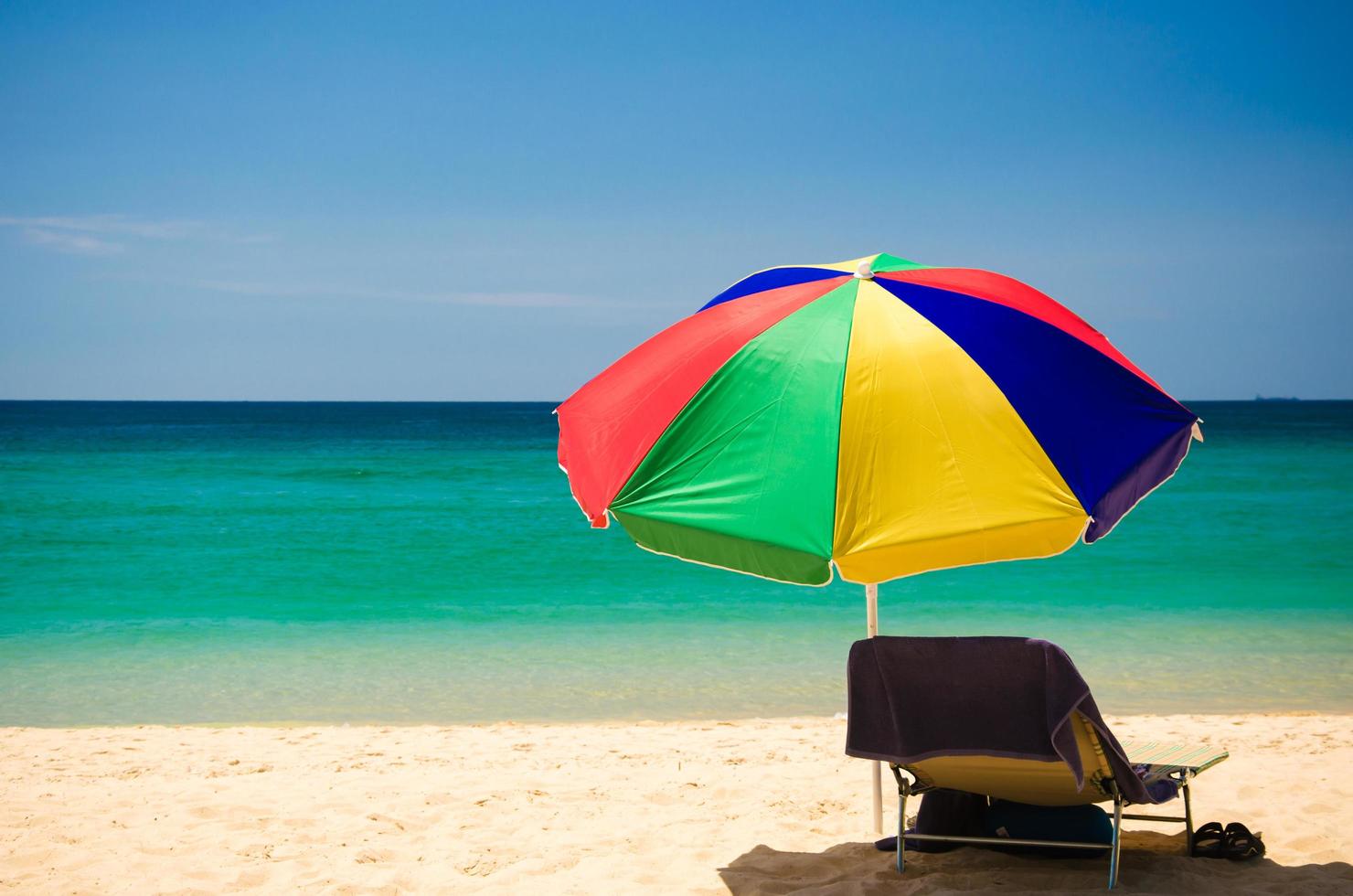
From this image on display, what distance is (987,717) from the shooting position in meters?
3.04

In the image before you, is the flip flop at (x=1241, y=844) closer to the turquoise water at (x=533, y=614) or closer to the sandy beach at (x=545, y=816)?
the sandy beach at (x=545, y=816)

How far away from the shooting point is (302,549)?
15.4 metres

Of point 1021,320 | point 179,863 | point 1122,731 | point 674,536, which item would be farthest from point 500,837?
point 1122,731

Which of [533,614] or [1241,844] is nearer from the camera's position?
[1241,844]

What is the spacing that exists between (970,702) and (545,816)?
6.91 feet

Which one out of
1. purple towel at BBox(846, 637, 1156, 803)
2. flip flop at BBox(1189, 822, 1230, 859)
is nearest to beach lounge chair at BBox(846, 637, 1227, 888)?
purple towel at BBox(846, 637, 1156, 803)

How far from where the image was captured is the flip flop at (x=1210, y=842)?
12.3 ft

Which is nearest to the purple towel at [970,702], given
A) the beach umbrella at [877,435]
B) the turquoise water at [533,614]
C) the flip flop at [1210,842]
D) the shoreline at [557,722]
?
the beach umbrella at [877,435]

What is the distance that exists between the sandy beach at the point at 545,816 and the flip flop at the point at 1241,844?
0.28 ft

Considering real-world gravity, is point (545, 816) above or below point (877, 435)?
below

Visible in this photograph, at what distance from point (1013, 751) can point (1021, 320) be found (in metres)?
1.26

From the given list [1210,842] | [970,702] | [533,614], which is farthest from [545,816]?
[533,614]

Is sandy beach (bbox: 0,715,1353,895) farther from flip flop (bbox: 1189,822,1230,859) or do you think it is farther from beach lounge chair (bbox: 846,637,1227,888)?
beach lounge chair (bbox: 846,637,1227,888)

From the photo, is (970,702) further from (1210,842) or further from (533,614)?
(533,614)
